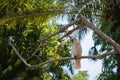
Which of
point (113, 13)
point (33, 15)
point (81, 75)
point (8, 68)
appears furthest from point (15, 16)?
point (81, 75)

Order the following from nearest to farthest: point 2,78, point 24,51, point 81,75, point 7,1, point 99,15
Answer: point 7,1
point 99,15
point 2,78
point 24,51
point 81,75

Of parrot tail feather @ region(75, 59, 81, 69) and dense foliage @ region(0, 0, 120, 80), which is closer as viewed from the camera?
parrot tail feather @ region(75, 59, 81, 69)

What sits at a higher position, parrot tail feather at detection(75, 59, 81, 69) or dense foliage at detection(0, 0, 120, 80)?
parrot tail feather at detection(75, 59, 81, 69)

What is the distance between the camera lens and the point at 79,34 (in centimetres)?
1092

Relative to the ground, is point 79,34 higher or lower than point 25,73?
higher

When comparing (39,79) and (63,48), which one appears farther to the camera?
(63,48)

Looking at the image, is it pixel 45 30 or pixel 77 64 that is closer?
pixel 77 64

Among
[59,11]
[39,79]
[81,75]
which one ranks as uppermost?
[59,11]

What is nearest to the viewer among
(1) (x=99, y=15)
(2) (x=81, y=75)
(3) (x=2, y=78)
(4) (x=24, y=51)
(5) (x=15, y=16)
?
(5) (x=15, y=16)

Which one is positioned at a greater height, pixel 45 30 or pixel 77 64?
A: pixel 77 64

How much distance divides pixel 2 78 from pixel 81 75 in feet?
43.4

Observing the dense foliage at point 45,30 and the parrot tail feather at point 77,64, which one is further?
the dense foliage at point 45,30

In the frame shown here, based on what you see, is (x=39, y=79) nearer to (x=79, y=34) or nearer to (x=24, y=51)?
(x=24, y=51)

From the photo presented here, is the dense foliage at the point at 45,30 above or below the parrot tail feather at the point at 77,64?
below
